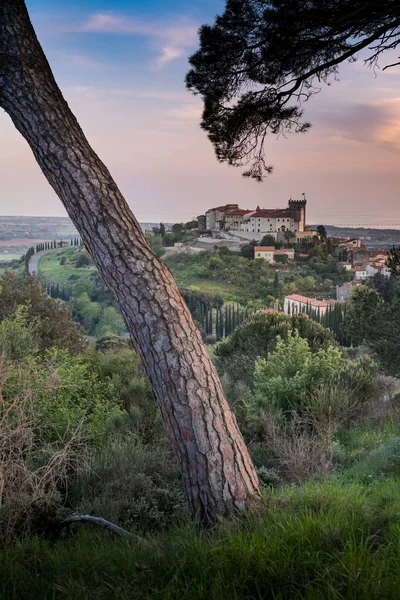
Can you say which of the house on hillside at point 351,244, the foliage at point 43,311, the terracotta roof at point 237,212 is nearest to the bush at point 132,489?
the foliage at point 43,311

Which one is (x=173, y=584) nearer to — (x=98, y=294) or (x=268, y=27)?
(x=268, y=27)

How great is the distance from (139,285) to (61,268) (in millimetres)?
39041

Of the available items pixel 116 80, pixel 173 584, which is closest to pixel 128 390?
pixel 173 584

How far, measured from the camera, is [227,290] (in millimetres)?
36688

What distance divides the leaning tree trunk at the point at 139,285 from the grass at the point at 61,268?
34.4m

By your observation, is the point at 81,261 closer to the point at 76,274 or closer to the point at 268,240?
the point at 76,274

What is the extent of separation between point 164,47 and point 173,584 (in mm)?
14739

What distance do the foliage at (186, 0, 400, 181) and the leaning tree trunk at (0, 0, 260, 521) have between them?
166 centimetres

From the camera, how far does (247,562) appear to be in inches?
63.8

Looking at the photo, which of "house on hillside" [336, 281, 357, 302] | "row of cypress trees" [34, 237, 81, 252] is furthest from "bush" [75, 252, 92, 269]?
"house on hillside" [336, 281, 357, 302]

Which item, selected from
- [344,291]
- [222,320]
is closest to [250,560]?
[222,320]

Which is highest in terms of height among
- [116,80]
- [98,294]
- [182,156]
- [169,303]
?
[116,80]

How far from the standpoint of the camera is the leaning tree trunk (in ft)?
7.54

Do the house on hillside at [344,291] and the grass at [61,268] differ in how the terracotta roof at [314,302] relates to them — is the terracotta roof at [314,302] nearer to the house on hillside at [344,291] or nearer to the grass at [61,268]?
the house on hillside at [344,291]
